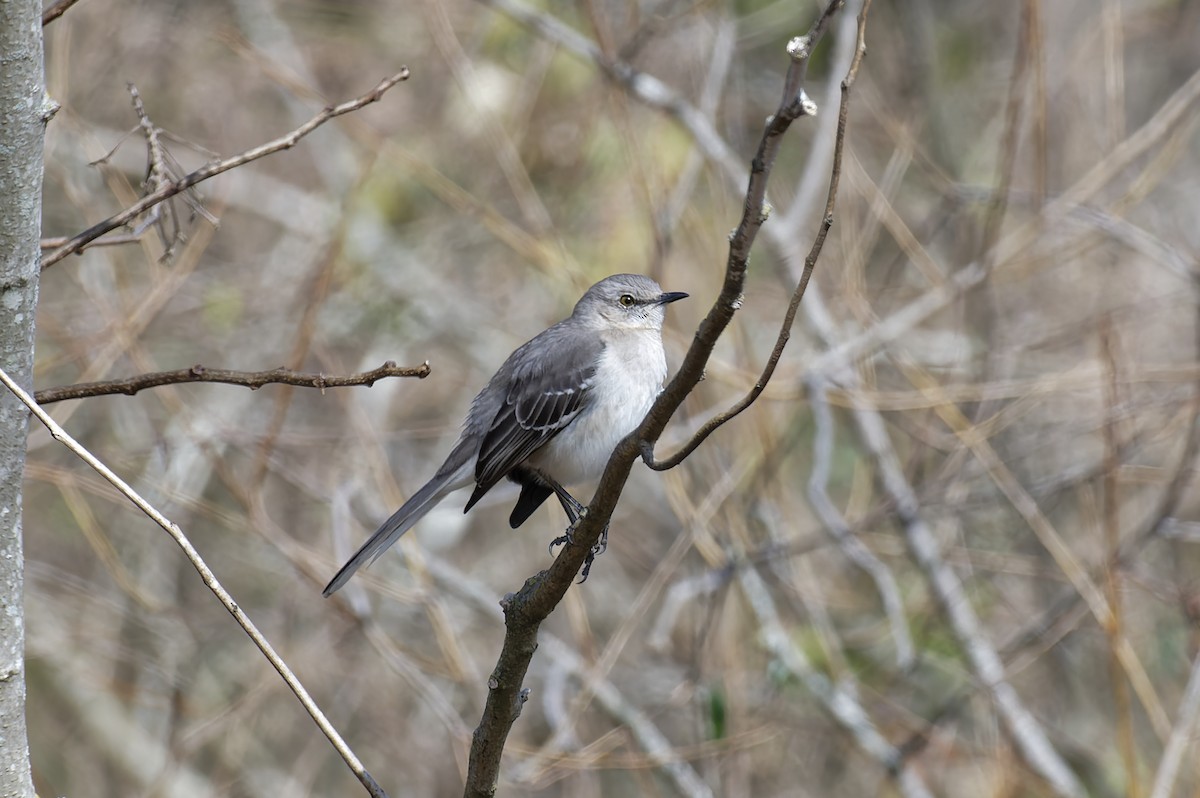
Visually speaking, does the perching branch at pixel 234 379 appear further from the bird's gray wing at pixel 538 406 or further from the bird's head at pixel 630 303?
the bird's head at pixel 630 303

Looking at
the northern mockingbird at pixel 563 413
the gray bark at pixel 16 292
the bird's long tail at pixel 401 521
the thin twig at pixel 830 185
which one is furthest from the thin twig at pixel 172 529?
the northern mockingbird at pixel 563 413

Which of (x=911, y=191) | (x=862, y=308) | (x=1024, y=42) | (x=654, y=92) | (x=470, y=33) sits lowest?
(x=862, y=308)

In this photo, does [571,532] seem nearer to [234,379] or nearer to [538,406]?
[234,379]

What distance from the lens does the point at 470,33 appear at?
8.68 m

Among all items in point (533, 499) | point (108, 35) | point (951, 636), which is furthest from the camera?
A: point (108, 35)

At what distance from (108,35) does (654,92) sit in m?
3.91

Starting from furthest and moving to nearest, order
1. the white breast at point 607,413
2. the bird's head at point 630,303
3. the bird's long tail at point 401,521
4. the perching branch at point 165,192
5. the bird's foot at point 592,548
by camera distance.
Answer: the bird's head at point 630,303
the white breast at point 607,413
the bird's long tail at point 401,521
the bird's foot at point 592,548
the perching branch at point 165,192

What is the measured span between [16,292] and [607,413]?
2.88 m

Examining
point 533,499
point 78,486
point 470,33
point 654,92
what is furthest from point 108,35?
point 533,499

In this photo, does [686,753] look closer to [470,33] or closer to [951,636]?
[951,636]

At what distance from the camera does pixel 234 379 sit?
94.7 inches

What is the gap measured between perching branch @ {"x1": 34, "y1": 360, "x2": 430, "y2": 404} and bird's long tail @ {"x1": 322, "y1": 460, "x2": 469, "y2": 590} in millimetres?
1777

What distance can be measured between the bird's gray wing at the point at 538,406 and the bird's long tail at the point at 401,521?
0.42 ft

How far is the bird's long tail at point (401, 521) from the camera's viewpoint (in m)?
4.32
